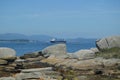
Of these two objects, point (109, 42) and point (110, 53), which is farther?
point (109, 42)

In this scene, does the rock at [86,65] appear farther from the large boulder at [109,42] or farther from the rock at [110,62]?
the large boulder at [109,42]

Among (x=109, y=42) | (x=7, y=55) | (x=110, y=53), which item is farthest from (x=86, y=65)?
(x=7, y=55)

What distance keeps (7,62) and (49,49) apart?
991 cm

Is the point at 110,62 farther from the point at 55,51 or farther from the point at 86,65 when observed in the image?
the point at 55,51

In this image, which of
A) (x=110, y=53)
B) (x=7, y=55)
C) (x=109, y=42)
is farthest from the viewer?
(x=109, y=42)

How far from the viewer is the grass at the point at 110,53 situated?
32853 millimetres

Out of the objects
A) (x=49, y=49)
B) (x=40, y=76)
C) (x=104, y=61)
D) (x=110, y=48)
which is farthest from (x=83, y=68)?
(x=49, y=49)

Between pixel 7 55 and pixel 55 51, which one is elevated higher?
pixel 55 51

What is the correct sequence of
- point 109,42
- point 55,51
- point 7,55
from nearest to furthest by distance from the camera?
point 7,55, point 109,42, point 55,51

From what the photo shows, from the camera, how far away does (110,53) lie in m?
33.5

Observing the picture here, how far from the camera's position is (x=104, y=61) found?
2936cm

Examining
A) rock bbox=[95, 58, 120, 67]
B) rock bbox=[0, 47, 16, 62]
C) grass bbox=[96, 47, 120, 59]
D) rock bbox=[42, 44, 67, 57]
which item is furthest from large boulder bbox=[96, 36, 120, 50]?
rock bbox=[0, 47, 16, 62]

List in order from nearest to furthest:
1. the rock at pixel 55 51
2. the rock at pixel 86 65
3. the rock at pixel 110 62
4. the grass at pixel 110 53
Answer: the rock at pixel 86 65 → the rock at pixel 110 62 → the grass at pixel 110 53 → the rock at pixel 55 51

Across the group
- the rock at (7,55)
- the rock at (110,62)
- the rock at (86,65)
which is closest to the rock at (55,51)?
the rock at (7,55)
